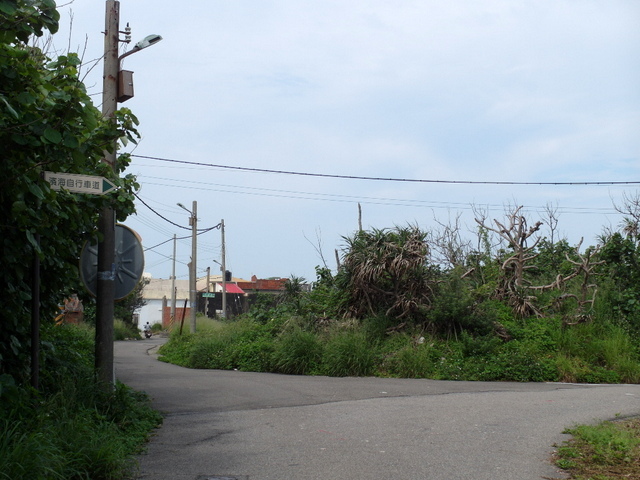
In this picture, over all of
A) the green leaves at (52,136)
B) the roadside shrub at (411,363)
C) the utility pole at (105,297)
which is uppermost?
the green leaves at (52,136)

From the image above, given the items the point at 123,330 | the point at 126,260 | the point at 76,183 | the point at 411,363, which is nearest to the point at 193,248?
the point at 123,330

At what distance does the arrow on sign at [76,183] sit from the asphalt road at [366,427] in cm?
288

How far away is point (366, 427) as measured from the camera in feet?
29.0

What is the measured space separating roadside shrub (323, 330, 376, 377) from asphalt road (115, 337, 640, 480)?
196cm

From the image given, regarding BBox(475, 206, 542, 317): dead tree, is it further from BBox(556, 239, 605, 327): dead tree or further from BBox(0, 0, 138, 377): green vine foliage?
BBox(0, 0, 138, 377): green vine foliage

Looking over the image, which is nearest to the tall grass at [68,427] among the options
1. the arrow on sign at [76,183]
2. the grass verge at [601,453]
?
the arrow on sign at [76,183]

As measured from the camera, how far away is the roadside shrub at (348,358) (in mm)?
16453

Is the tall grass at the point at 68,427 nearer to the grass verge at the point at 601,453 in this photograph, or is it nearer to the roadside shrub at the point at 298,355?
the grass verge at the point at 601,453

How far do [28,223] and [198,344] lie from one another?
14708mm

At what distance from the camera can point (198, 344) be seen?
68.6 ft

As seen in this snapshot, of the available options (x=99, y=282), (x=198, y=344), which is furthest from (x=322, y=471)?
(x=198, y=344)

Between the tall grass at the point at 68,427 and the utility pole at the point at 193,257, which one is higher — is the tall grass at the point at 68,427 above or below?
below

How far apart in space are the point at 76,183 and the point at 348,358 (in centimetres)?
1036

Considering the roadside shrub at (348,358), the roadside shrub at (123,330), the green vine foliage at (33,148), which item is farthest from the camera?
the roadside shrub at (123,330)
